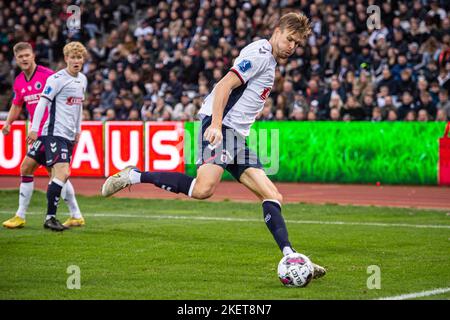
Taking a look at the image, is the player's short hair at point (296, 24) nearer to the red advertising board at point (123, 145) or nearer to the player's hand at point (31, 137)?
the player's hand at point (31, 137)

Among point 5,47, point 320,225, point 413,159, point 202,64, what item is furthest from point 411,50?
point 5,47

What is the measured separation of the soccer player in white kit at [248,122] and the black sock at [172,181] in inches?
2.3

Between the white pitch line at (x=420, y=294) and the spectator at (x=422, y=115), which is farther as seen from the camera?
the spectator at (x=422, y=115)

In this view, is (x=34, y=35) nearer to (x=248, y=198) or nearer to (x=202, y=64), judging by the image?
(x=202, y=64)

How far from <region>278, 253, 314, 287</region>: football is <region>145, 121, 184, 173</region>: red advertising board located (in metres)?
13.6

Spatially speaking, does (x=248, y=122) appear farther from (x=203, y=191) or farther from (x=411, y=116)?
(x=411, y=116)

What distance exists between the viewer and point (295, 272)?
7684 millimetres

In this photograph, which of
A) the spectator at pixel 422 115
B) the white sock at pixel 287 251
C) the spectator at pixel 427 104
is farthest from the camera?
the spectator at pixel 427 104

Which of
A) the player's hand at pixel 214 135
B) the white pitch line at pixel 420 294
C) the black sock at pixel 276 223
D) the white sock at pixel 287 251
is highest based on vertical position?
the player's hand at pixel 214 135

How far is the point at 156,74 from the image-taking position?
24.9 meters

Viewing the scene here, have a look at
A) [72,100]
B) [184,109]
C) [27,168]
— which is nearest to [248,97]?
[72,100]

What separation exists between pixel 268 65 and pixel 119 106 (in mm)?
16188

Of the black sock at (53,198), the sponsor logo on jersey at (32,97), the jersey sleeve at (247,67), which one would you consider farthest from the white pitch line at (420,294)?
the sponsor logo on jersey at (32,97)

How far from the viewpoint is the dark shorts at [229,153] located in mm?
8312
